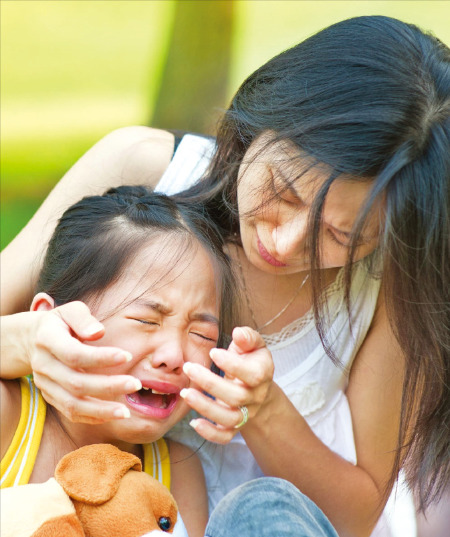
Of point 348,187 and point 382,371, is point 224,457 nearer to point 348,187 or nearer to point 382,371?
point 382,371

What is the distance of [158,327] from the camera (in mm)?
932

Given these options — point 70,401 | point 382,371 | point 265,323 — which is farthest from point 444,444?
point 70,401

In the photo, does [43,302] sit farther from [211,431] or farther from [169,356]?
[211,431]

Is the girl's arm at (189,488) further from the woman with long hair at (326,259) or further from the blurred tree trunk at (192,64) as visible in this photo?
the blurred tree trunk at (192,64)

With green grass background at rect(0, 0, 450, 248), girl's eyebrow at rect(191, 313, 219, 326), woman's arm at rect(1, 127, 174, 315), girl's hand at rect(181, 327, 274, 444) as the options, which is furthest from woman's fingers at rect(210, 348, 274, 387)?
green grass background at rect(0, 0, 450, 248)

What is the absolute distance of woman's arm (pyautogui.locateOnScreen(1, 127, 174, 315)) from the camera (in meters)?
1.20

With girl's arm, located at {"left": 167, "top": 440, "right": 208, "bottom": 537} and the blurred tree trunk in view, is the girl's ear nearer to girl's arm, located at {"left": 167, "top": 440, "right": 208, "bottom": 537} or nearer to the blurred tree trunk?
girl's arm, located at {"left": 167, "top": 440, "right": 208, "bottom": 537}

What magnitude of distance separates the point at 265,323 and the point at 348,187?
14.7 inches

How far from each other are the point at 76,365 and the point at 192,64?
123cm

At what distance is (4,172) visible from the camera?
1674 mm

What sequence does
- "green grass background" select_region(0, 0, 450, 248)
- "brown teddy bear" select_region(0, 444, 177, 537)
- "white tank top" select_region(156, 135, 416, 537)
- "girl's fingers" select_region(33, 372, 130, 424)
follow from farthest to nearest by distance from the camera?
"green grass background" select_region(0, 0, 450, 248), "white tank top" select_region(156, 135, 416, 537), "girl's fingers" select_region(33, 372, 130, 424), "brown teddy bear" select_region(0, 444, 177, 537)

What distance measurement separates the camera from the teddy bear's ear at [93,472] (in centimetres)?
72

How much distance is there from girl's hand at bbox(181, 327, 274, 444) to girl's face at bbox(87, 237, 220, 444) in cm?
8

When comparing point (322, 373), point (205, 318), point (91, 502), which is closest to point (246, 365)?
point (205, 318)
